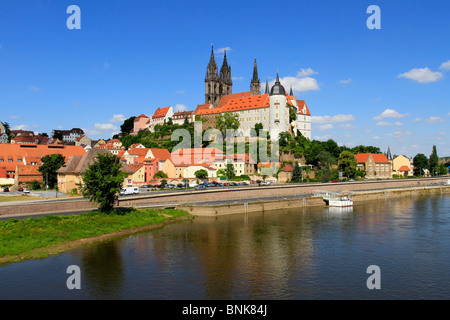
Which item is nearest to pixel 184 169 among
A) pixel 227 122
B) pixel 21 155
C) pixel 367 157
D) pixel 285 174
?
pixel 285 174

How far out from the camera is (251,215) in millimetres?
51094

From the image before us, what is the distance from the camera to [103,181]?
38.6 meters

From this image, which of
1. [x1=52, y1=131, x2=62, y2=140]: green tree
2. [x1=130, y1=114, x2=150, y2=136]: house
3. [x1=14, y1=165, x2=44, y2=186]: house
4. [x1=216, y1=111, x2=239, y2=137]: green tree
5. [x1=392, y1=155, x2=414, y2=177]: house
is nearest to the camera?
[x1=14, y1=165, x2=44, y2=186]: house

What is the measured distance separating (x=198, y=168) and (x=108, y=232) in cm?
4620

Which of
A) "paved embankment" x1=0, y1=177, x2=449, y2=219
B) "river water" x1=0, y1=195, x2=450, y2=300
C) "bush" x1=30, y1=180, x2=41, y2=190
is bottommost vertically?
"river water" x1=0, y1=195, x2=450, y2=300

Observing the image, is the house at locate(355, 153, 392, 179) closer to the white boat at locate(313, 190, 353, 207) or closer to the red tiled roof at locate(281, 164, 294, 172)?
the red tiled roof at locate(281, 164, 294, 172)

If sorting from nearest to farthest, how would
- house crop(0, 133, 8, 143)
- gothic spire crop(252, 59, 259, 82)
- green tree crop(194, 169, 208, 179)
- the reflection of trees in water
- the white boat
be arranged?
the reflection of trees in water < the white boat < green tree crop(194, 169, 208, 179) < gothic spire crop(252, 59, 259, 82) < house crop(0, 133, 8, 143)

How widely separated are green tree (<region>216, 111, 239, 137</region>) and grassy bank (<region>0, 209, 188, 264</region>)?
2934 inches

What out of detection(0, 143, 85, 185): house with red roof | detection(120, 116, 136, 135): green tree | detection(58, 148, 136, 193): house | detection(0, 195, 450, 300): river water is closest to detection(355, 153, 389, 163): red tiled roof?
detection(0, 195, 450, 300): river water

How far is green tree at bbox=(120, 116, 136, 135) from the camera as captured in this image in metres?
167

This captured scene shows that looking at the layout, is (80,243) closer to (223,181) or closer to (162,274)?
(162,274)

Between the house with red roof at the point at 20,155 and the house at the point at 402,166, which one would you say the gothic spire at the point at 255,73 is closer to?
→ the house at the point at 402,166

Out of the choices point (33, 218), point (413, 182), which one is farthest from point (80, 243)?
point (413, 182)

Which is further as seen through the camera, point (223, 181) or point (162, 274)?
point (223, 181)
